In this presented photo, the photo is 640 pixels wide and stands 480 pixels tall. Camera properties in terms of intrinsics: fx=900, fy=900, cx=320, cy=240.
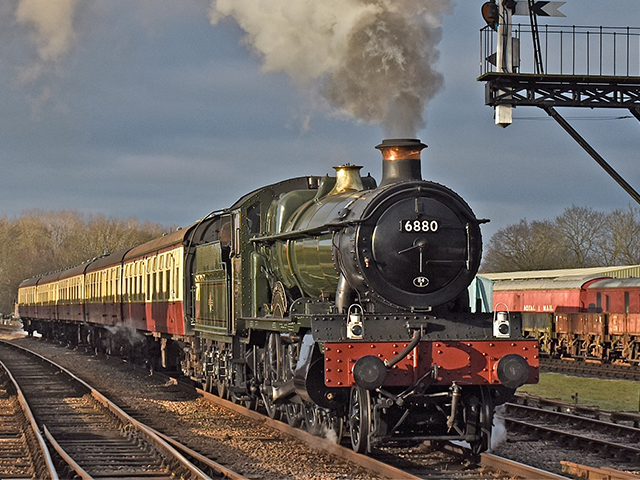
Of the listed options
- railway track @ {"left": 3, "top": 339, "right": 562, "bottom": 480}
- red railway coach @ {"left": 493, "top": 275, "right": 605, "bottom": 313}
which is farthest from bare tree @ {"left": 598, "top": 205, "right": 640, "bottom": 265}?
railway track @ {"left": 3, "top": 339, "right": 562, "bottom": 480}

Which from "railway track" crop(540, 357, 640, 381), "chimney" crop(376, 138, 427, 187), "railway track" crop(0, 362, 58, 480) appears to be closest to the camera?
"railway track" crop(0, 362, 58, 480)

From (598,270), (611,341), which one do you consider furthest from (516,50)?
A: (598,270)

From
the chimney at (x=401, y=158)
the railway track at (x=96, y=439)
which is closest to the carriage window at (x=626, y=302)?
the railway track at (x=96, y=439)

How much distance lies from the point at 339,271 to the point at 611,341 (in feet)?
70.4

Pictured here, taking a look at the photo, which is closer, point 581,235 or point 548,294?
point 548,294

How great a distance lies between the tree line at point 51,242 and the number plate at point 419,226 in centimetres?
6647

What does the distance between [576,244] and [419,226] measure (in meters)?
60.0

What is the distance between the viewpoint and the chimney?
10.2 metres

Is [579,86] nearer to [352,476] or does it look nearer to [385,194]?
[385,194]

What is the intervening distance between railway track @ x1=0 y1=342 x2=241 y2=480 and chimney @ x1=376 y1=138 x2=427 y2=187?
12.5 ft

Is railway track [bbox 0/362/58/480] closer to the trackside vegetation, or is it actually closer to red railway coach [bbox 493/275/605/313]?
the trackside vegetation

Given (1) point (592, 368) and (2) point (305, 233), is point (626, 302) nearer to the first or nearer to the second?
(1) point (592, 368)

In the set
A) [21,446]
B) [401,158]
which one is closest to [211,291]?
[21,446]

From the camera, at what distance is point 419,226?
32.0ft
